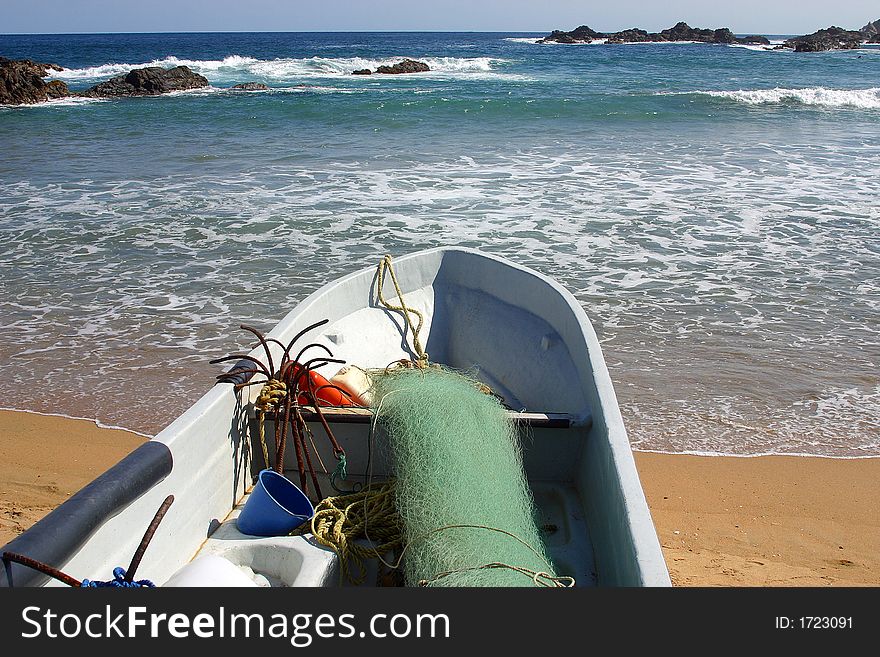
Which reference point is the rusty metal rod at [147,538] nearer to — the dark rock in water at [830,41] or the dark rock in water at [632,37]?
the dark rock in water at [830,41]

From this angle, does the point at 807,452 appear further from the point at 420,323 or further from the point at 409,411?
the point at 409,411

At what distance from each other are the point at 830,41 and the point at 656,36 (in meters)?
20.5

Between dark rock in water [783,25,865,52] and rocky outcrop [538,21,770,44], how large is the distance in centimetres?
723

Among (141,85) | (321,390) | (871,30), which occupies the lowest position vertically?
(321,390)

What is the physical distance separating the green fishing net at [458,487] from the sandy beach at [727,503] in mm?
1282

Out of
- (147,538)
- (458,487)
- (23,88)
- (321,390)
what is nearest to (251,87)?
(23,88)

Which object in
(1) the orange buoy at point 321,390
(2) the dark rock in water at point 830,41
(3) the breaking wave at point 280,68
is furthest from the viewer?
(2) the dark rock in water at point 830,41

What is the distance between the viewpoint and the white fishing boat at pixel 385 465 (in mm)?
2547

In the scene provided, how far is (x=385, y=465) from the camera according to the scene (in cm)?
363

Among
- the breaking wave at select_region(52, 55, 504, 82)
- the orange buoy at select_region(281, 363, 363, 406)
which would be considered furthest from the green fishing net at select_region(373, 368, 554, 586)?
the breaking wave at select_region(52, 55, 504, 82)

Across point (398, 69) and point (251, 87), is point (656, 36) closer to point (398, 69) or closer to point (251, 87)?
point (398, 69)

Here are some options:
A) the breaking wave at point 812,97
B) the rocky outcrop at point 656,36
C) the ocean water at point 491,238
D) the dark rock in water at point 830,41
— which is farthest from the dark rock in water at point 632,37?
the ocean water at point 491,238

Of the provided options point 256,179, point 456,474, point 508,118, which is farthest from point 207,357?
point 508,118

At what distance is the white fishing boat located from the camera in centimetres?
255
